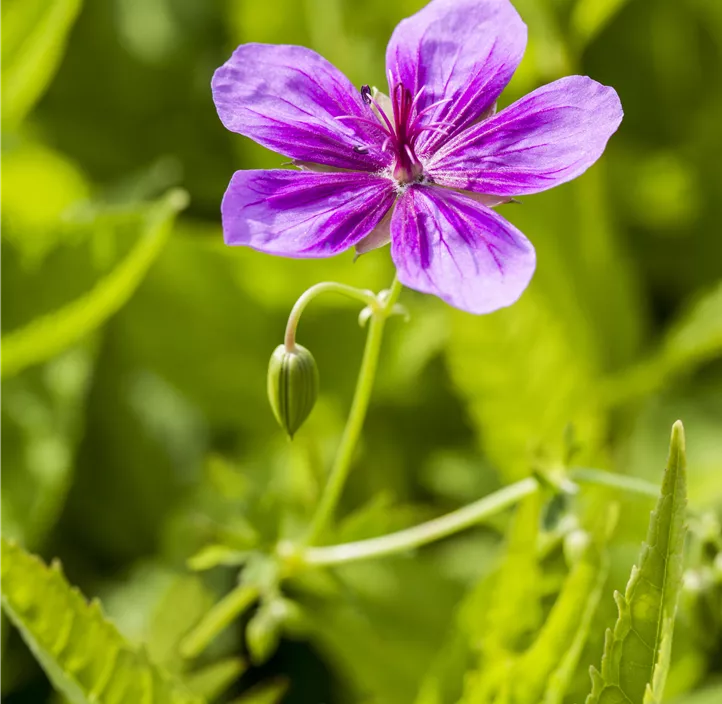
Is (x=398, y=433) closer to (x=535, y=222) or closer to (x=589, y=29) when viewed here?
(x=535, y=222)

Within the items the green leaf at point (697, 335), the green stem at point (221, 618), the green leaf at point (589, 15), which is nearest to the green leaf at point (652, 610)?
the green stem at point (221, 618)

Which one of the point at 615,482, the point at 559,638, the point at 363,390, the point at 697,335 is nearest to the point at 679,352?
the point at 697,335

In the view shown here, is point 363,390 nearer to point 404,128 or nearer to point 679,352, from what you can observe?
point 404,128

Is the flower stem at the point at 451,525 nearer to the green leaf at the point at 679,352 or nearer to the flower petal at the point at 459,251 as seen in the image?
the flower petal at the point at 459,251

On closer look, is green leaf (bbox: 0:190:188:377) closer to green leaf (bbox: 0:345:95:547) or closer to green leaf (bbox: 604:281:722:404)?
→ green leaf (bbox: 0:345:95:547)

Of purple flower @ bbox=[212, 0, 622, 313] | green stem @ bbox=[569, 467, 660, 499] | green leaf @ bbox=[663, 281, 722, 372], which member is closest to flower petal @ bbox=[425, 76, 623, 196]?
purple flower @ bbox=[212, 0, 622, 313]

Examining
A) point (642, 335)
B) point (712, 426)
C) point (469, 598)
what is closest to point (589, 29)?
point (642, 335)
